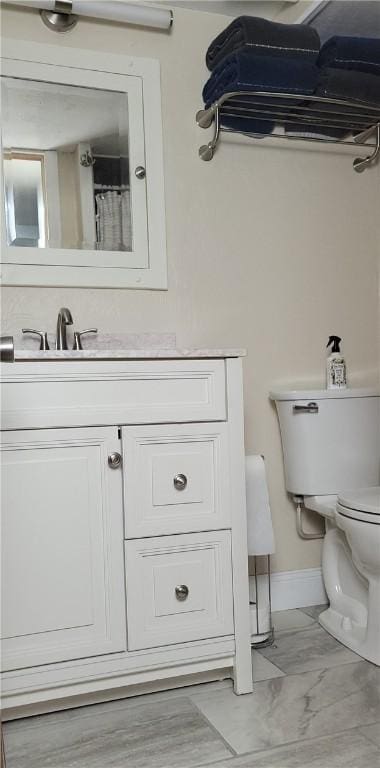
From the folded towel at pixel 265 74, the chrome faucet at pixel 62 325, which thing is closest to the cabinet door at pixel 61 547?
the chrome faucet at pixel 62 325

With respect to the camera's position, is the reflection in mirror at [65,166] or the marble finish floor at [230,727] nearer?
the marble finish floor at [230,727]

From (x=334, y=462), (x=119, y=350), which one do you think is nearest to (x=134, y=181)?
(x=119, y=350)

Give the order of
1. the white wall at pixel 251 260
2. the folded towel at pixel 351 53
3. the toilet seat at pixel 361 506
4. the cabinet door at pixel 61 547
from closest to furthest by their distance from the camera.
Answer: the cabinet door at pixel 61 547 → the toilet seat at pixel 361 506 → the folded towel at pixel 351 53 → the white wall at pixel 251 260

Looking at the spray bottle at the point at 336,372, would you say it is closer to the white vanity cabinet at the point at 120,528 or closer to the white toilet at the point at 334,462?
the white toilet at the point at 334,462

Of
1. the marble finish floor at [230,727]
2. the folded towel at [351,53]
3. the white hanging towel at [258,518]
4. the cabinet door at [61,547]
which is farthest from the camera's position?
the folded towel at [351,53]

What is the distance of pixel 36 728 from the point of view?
1564mm

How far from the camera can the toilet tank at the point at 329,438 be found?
2.19 meters

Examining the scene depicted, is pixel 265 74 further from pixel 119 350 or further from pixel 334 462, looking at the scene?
pixel 334 462

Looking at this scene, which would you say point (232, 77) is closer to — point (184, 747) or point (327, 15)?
point (327, 15)

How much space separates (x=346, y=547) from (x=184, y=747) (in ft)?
2.92

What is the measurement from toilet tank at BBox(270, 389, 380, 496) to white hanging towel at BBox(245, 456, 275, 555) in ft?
1.04

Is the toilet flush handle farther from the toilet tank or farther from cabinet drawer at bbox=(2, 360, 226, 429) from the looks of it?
cabinet drawer at bbox=(2, 360, 226, 429)

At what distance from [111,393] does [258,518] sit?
0.62 meters

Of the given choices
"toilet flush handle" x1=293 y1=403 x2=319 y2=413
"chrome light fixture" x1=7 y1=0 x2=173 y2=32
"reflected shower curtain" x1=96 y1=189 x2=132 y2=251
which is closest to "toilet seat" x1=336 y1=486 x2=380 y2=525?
"toilet flush handle" x1=293 y1=403 x2=319 y2=413
